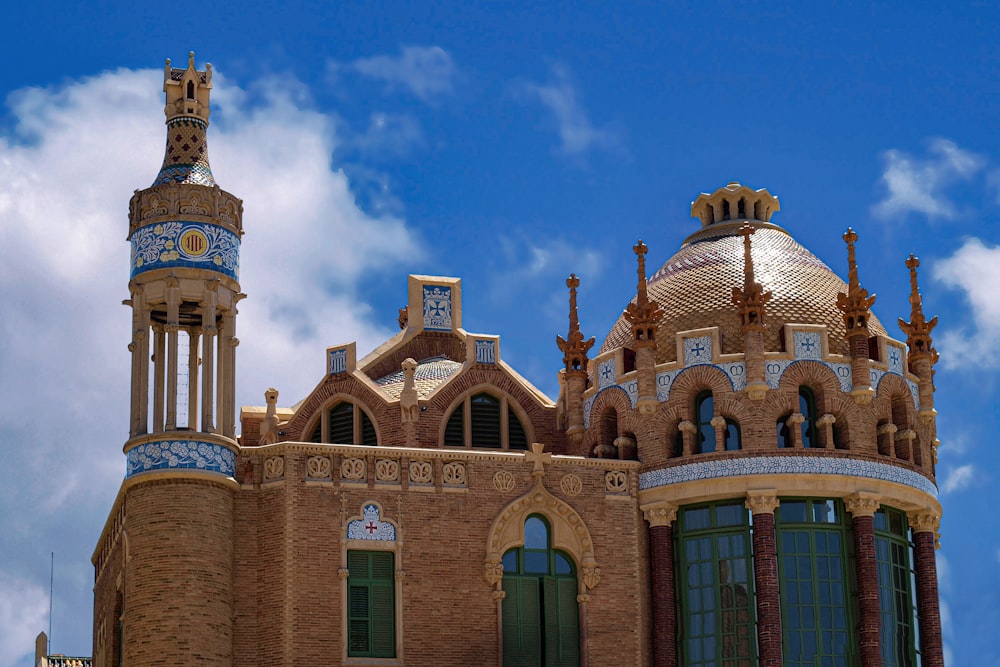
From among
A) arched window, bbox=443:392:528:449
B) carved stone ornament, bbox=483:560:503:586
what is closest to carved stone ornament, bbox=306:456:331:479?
carved stone ornament, bbox=483:560:503:586

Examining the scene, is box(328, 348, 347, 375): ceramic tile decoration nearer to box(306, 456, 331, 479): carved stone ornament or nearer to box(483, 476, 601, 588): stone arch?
box(306, 456, 331, 479): carved stone ornament

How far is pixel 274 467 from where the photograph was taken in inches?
1732

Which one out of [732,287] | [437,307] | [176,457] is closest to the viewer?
[176,457]

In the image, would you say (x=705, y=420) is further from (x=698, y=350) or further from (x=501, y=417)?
(x=501, y=417)

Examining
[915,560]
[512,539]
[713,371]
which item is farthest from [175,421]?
[915,560]

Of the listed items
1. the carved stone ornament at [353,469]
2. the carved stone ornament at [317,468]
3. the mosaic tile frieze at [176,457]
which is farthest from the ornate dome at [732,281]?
the mosaic tile frieze at [176,457]

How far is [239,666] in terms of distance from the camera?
4288cm

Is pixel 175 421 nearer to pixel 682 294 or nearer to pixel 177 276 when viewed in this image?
pixel 177 276

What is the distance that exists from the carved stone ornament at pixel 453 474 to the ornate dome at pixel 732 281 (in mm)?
5247

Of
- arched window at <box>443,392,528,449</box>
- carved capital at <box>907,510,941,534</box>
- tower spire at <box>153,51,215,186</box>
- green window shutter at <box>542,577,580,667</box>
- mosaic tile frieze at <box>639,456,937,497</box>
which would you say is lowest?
green window shutter at <box>542,577,580,667</box>

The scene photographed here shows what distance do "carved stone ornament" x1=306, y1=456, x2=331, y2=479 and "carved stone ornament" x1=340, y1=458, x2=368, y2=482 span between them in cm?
31

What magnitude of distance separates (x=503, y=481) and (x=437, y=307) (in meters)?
7.53

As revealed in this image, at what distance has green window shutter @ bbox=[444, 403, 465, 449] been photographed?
49.4 m

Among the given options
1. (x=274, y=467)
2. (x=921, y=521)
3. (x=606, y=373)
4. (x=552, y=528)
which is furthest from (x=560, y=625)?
(x=921, y=521)
